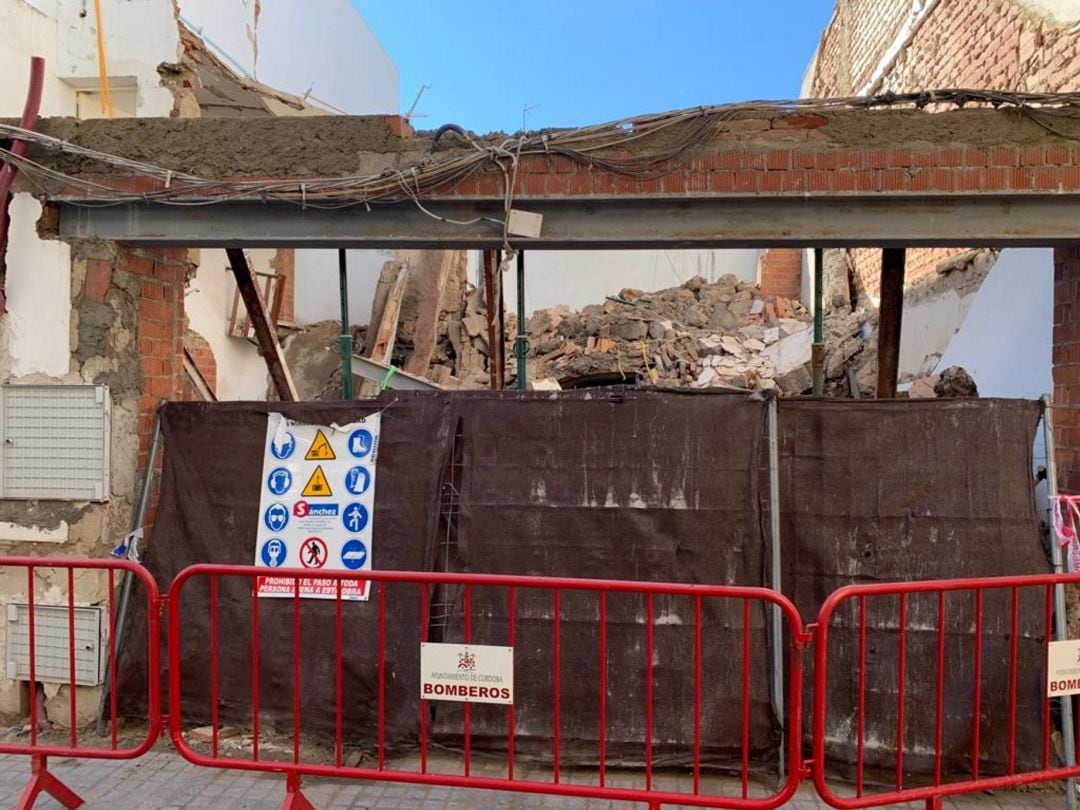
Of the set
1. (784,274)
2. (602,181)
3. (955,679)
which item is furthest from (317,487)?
(784,274)

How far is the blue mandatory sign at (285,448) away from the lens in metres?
4.73

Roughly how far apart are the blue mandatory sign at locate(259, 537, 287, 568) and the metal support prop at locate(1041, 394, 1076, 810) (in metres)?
4.32

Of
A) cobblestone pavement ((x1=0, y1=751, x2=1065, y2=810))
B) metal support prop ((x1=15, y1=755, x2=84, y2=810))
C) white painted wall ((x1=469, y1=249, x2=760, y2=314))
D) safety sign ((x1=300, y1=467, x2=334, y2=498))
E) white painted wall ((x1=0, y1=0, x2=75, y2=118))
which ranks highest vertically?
white painted wall ((x1=0, y1=0, x2=75, y2=118))

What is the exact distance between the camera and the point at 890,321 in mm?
5121

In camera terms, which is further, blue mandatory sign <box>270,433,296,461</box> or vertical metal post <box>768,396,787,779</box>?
blue mandatory sign <box>270,433,296,461</box>

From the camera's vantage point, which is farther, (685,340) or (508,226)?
(685,340)

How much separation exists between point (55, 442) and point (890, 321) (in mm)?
5438

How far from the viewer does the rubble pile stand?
1152cm

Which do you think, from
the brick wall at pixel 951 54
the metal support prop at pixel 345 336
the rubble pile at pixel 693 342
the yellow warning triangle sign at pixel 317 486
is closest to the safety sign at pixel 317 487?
the yellow warning triangle sign at pixel 317 486

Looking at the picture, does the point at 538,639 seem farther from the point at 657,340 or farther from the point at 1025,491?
the point at 657,340

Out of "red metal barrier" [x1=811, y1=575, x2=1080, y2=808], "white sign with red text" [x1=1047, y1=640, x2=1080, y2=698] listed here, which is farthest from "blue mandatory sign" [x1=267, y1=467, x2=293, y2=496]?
"white sign with red text" [x1=1047, y1=640, x2=1080, y2=698]

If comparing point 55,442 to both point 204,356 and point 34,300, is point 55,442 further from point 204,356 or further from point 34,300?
point 204,356

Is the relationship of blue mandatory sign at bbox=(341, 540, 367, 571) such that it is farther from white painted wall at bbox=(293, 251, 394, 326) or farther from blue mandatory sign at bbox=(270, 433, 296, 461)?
white painted wall at bbox=(293, 251, 394, 326)

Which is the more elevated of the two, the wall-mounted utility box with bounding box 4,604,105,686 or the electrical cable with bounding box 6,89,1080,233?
the electrical cable with bounding box 6,89,1080,233
